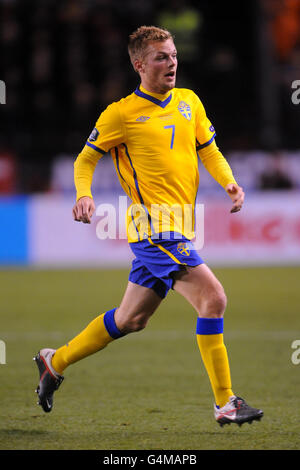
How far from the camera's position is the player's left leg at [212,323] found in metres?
4.48

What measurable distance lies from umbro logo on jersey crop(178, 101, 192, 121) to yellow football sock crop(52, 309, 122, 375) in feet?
3.79

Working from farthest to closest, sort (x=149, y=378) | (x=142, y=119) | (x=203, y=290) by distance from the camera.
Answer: (x=149, y=378) → (x=142, y=119) → (x=203, y=290)

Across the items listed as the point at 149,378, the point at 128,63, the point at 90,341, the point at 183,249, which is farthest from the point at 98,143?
the point at 128,63

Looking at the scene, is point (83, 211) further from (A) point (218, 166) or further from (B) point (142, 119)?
(A) point (218, 166)

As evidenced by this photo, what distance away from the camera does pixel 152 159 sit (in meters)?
4.67

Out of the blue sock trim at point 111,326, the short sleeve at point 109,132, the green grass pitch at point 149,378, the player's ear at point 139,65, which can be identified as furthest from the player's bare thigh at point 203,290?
the player's ear at point 139,65

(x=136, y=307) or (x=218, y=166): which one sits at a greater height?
(x=218, y=166)

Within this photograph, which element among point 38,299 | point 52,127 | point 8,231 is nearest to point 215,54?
point 52,127

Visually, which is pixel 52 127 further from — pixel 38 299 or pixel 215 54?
pixel 38 299

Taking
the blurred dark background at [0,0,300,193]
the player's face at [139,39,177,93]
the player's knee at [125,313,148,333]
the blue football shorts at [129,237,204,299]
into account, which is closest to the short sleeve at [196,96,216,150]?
the player's face at [139,39,177,93]

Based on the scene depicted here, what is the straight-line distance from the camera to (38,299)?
10.4m

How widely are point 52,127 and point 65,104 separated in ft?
3.21

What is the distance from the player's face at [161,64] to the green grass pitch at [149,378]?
184cm

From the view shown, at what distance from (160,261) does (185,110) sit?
0.85 meters
